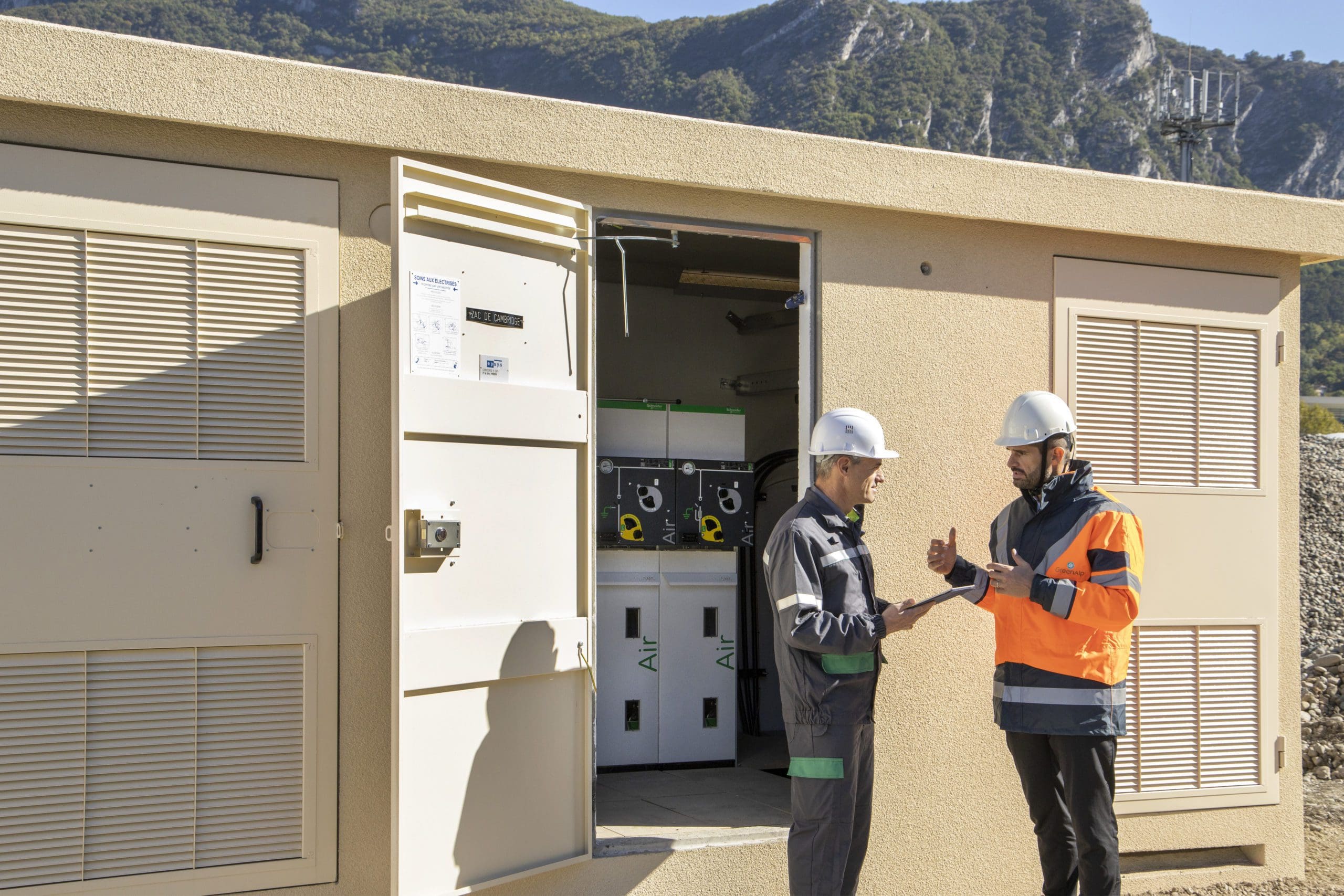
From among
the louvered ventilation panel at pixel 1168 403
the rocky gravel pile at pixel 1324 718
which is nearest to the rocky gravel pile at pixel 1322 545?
the rocky gravel pile at pixel 1324 718

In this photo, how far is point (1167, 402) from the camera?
517 centimetres

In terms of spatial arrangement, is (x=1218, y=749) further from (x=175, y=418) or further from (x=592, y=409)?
(x=175, y=418)

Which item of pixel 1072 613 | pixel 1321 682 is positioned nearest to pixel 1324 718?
pixel 1321 682

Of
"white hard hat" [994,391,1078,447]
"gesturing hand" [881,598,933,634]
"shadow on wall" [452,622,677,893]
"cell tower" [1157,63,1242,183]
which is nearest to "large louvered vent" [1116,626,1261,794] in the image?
"white hard hat" [994,391,1078,447]

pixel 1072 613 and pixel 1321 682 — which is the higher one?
pixel 1072 613

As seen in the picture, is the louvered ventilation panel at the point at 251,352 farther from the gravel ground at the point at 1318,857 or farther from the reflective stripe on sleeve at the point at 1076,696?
the gravel ground at the point at 1318,857

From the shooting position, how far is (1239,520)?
206 inches

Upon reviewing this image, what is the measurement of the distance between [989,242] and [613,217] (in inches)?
68.3

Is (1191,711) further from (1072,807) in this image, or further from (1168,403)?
(1072,807)

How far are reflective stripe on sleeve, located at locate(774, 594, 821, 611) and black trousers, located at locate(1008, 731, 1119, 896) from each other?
3.58ft

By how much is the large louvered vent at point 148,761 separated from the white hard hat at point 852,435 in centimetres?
191

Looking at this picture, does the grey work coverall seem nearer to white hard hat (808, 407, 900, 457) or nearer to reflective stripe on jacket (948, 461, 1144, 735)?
white hard hat (808, 407, 900, 457)

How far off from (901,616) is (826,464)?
1.81ft

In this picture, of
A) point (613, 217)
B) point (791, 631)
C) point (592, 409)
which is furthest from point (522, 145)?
point (791, 631)
